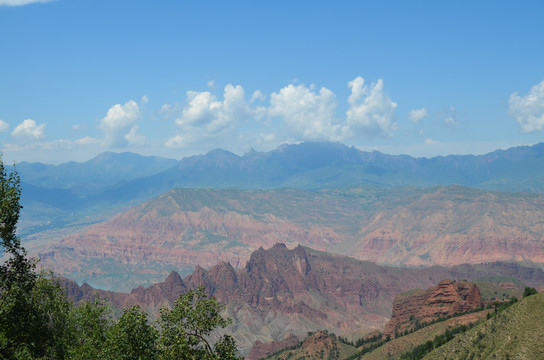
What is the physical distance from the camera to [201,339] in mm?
45281

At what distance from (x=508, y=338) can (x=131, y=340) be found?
81.5 metres

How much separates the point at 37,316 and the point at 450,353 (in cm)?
9475

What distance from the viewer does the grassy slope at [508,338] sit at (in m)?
91.6

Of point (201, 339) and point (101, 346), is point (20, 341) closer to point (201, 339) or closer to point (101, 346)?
point (101, 346)

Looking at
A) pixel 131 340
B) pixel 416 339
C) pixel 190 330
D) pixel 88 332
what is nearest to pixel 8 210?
pixel 88 332

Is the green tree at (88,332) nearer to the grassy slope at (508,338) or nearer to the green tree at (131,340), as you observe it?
the green tree at (131,340)

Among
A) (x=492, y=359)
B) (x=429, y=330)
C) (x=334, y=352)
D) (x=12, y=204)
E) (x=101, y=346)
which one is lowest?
(x=334, y=352)

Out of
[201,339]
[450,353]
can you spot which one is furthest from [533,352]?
[201,339]

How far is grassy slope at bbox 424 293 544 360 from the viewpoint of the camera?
3608 inches

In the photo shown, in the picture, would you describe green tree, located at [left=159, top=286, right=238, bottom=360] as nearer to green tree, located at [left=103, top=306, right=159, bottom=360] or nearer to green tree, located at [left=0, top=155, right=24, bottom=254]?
green tree, located at [left=103, top=306, right=159, bottom=360]

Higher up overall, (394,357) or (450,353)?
(450,353)

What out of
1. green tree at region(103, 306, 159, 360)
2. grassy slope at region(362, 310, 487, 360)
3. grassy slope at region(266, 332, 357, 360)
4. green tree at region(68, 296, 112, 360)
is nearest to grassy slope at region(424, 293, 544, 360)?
grassy slope at region(362, 310, 487, 360)

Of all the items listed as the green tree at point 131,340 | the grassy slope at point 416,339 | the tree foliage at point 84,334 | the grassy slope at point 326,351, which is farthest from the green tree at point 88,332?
the grassy slope at point 326,351

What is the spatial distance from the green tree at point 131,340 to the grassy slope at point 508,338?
68959 mm
